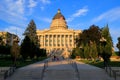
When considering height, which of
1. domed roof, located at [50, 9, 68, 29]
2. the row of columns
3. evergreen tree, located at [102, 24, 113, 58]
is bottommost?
evergreen tree, located at [102, 24, 113, 58]

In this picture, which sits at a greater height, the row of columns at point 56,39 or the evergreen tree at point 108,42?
the row of columns at point 56,39

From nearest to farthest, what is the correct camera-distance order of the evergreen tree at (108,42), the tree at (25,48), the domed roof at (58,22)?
the evergreen tree at (108,42) < the tree at (25,48) < the domed roof at (58,22)

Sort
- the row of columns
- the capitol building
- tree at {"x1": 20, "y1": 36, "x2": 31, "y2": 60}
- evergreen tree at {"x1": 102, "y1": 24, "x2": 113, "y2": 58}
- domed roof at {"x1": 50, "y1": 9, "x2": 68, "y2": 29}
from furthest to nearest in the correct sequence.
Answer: domed roof at {"x1": 50, "y1": 9, "x2": 68, "y2": 29} < the row of columns < the capitol building < tree at {"x1": 20, "y1": 36, "x2": 31, "y2": 60} < evergreen tree at {"x1": 102, "y1": 24, "x2": 113, "y2": 58}

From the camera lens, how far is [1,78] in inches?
890

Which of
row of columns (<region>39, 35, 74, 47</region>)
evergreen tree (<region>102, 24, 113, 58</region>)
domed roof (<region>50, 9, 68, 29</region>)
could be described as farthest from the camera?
domed roof (<region>50, 9, 68, 29</region>)

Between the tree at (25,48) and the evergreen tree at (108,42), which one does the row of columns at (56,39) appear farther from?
the evergreen tree at (108,42)

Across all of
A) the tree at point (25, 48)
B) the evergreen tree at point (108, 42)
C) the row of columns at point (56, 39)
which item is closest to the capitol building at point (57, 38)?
the row of columns at point (56, 39)

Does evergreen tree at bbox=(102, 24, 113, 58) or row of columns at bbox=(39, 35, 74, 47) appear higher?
row of columns at bbox=(39, 35, 74, 47)

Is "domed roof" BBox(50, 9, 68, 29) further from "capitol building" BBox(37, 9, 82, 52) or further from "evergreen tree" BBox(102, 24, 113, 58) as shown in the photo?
"evergreen tree" BBox(102, 24, 113, 58)

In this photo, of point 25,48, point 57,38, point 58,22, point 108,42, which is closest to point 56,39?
point 57,38

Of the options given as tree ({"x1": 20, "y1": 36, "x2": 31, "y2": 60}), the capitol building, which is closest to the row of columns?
the capitol building

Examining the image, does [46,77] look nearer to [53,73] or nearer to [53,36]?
[53,73]

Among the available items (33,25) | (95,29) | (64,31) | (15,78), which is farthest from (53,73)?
(64,31)

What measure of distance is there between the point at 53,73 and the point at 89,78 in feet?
13.6
